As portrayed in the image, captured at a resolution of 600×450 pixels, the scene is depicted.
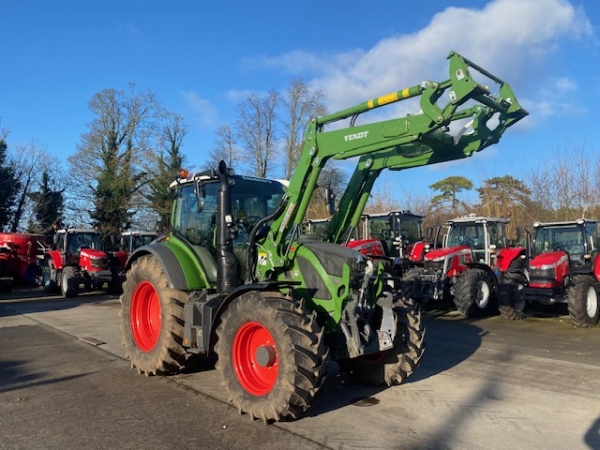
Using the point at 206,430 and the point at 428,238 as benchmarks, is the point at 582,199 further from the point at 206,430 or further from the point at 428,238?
the point at 206,430

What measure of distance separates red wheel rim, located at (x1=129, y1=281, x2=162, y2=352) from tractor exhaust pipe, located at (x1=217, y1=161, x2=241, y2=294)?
1483 millimetres

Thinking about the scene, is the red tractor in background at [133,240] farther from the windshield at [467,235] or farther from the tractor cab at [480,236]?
the tractor cab at [480,236]

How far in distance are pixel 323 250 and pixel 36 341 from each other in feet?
19.8

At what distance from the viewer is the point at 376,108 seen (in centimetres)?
526

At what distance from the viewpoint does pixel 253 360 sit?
5.05 meters

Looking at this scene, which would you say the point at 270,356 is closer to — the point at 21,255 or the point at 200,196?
the point at 200,196

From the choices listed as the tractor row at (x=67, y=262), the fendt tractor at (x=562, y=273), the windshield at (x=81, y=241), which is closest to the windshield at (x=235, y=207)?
the fendt tractor at (x=562, y=273)

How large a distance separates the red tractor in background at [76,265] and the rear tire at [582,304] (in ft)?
44.4

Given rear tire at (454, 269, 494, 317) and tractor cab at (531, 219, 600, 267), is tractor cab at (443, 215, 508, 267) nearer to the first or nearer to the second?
tractor cab at (531, 219, 600, 267)

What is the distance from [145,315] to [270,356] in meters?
2.78

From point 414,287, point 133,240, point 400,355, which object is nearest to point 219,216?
point 400,355

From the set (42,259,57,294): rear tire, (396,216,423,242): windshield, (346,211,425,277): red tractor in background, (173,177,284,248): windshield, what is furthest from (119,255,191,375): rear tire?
(42,259,57,294): rear tire

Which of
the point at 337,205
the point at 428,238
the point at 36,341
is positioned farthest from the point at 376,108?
the point at 428,238

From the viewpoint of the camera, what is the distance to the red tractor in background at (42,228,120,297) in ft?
55.5
